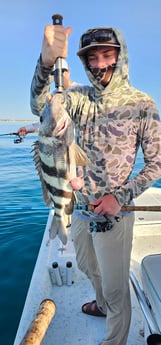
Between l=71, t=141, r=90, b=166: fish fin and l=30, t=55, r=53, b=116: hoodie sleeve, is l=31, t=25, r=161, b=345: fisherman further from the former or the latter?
l=71, t=141, r=90, b=166: fish fin

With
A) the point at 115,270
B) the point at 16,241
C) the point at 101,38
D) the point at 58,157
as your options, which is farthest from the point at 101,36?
the point at 16,241

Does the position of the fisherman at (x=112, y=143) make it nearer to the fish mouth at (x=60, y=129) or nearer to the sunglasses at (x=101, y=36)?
the sunglasses at (x=101, y=36)

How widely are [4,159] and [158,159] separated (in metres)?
15.3

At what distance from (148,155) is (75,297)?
2292 millimetres

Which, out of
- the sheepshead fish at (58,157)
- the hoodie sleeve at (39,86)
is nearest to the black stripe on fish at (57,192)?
the sheepshead fish at (58,157)

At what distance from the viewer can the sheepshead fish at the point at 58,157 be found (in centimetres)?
176

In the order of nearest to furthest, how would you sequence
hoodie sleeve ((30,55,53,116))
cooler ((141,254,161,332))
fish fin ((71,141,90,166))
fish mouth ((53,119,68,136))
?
fish mouth ((53,119,68,136)) < fish fin ((71,141,90,166)) < cooler ((141,254,161,332)) < hoodie sleeve ((30,55,53,116))

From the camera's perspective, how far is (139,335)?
3.11 metres

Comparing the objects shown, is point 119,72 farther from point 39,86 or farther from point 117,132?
point 39,86

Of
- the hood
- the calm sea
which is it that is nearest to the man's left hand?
the calm sea

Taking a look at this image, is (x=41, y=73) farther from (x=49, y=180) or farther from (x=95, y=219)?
(x=95, y=219)

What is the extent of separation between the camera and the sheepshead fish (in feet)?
5.76

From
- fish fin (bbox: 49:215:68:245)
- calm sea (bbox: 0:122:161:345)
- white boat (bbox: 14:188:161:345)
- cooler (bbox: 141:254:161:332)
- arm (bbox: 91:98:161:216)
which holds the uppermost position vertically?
arm (bbox: 91:98:161:216)

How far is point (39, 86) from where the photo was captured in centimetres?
227
